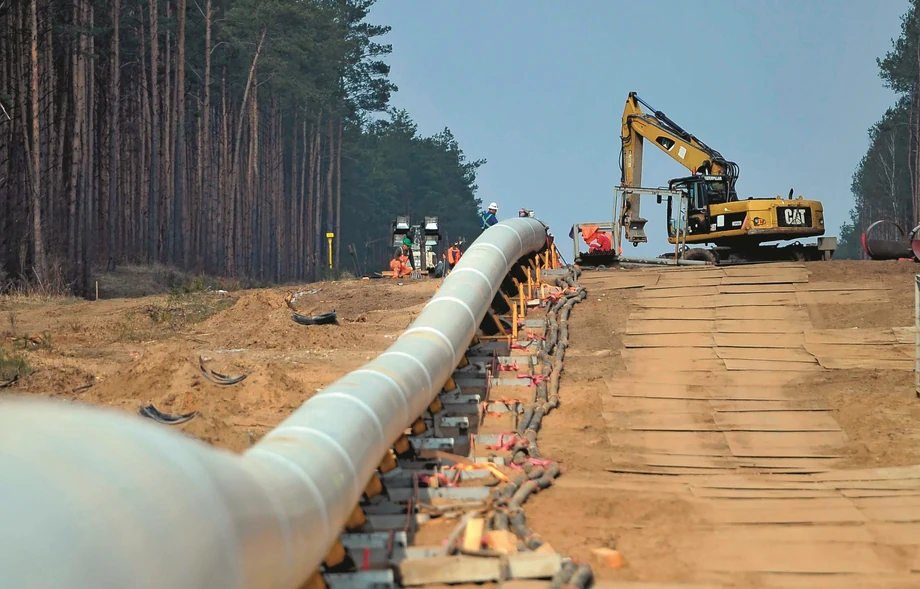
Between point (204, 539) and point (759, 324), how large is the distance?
39.7 feet

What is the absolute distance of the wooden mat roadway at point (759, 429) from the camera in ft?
25.8

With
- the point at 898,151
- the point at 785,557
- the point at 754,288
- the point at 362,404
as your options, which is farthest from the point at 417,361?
the point at 898,151

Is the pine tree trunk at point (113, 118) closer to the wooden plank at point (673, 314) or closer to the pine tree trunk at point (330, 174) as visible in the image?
the wooden plank at point (673, 314)

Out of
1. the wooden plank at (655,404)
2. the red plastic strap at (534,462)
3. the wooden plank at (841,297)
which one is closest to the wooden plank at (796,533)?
the red plastic strap at (534,462)

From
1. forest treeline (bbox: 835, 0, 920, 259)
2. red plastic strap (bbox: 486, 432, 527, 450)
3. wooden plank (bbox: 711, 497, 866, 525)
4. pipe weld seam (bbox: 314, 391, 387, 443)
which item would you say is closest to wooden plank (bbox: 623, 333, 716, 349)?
red plastic strap (bbox: 486, 432, 527, 450)

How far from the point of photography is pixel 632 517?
8.80m

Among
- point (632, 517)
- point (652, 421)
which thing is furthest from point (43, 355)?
point (632, 517)

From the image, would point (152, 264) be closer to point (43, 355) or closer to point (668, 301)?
point (43, 355)

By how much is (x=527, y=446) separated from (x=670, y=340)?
4.46 m

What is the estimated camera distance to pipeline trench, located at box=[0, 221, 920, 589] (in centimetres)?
373

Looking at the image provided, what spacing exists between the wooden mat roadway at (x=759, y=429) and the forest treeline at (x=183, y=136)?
19.2 m

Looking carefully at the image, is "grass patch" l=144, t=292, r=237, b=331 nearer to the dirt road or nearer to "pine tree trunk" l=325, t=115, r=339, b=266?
the dirt road

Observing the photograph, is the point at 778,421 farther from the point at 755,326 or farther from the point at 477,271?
the point at 477,271

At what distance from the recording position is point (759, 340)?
14.3 m
